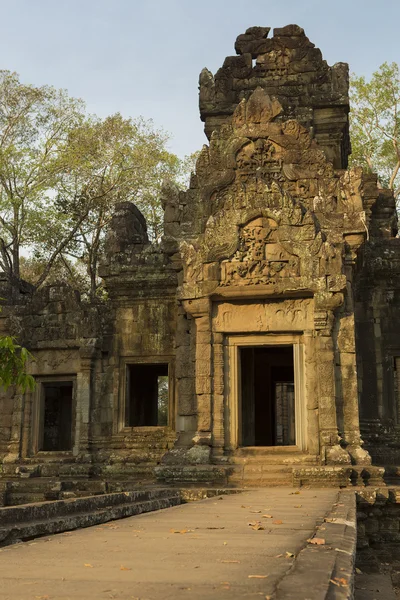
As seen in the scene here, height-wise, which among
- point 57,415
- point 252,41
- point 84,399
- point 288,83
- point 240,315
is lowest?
point 57,415

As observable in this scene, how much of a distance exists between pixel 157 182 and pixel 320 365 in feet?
57.0

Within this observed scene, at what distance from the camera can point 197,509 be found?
624 cm

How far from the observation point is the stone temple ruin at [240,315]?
10719 mm

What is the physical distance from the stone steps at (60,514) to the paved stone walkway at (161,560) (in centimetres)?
33

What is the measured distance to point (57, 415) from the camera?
19.9 m

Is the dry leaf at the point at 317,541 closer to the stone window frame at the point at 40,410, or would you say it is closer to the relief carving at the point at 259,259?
the relief carving at the point at 259,259

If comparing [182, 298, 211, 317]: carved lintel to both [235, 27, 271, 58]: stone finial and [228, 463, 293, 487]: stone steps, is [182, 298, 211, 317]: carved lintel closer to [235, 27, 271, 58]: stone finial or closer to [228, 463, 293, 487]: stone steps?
[228, 463, 293, 487]: stone steps

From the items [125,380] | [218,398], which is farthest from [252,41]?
[218,398]

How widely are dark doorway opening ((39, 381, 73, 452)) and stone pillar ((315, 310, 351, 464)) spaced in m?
10.5

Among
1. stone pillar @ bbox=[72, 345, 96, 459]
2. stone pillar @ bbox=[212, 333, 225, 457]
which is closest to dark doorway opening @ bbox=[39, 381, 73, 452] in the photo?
stone pillar @ bbox=[72, 345, 96, 459]

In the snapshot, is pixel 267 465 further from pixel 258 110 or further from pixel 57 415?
pixel 57 415

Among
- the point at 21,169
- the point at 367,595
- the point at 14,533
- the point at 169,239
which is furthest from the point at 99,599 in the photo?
the point at 21,169

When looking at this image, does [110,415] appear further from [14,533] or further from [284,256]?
[14,533]

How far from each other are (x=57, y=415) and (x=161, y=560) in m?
17.3
